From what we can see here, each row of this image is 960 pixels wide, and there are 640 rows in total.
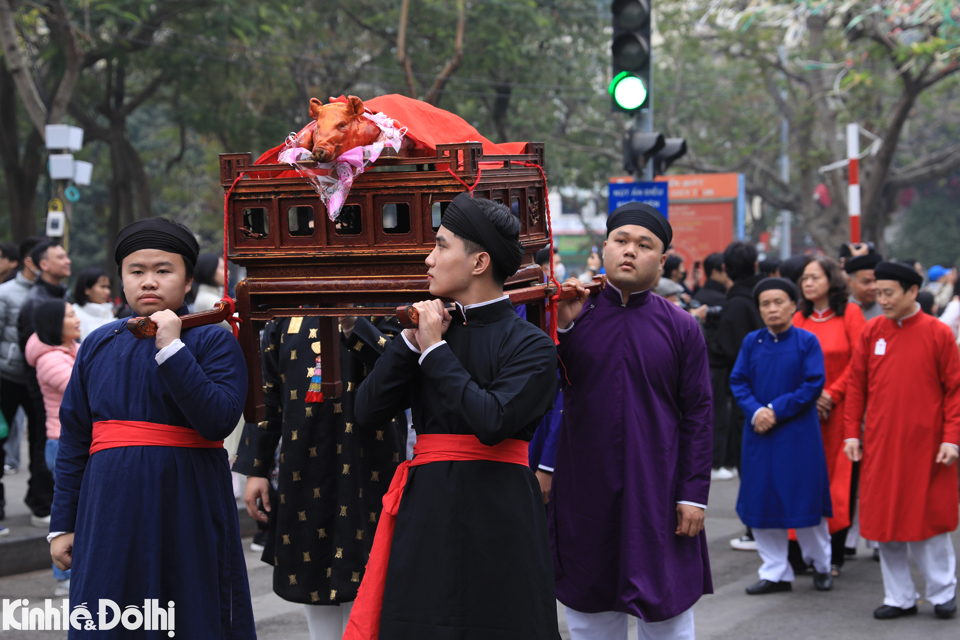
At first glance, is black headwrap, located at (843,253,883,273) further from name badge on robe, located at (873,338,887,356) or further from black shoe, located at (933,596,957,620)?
black shoe, located at (933,596,957,620)

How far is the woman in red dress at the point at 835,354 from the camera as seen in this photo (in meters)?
6.64

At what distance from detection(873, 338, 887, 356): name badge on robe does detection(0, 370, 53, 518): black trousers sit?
5.97m

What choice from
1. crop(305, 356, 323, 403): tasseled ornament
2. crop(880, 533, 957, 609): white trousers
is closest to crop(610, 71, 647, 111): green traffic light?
crop(880, 533, 957, 609): white trousers

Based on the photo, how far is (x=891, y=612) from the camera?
578 centimetres

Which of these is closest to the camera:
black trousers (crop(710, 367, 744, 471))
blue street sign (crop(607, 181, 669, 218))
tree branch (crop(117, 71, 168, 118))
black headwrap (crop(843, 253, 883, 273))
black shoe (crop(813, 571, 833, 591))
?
black shoe (crop(813, 571, 833, 591))

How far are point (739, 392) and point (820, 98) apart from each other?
1443cm

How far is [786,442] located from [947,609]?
131 centimetres

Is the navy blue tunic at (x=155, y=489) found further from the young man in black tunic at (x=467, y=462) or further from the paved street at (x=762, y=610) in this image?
the paved street at (x=762, y=610)

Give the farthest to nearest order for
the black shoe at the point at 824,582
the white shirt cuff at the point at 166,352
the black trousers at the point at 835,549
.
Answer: the black trousers at the point at 835,549, the black shoe at the point at 824,582, the white shirt cuff at the point at 166,352

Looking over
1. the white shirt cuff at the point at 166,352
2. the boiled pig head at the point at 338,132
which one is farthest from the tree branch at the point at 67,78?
the boiled pig head at the point at 338,132

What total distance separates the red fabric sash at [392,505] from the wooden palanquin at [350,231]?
45cm

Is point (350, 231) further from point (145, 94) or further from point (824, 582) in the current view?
point (145, 94)

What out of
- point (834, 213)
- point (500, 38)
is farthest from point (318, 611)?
point (834, 213)

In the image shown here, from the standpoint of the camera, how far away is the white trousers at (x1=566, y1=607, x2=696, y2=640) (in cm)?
387
